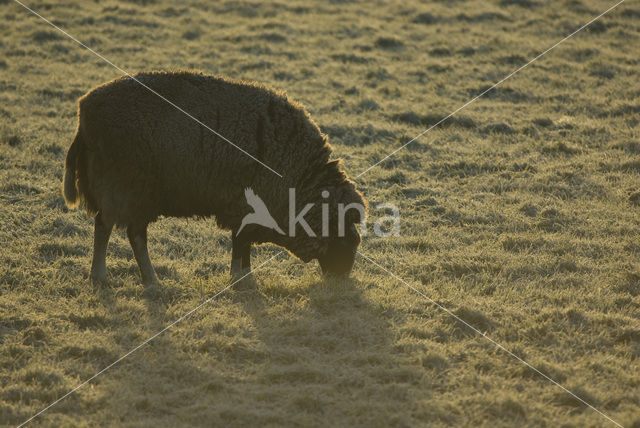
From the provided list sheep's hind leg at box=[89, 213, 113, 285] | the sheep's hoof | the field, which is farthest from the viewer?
the sheep's hoof

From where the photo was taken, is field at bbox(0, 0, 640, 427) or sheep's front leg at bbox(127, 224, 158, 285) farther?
sheep's front leg at bbox(127, 224, 158, 285)

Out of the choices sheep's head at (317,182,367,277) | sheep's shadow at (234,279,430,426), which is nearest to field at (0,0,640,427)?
sheep's shadow at (234,279,430,426)

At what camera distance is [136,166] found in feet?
20.1

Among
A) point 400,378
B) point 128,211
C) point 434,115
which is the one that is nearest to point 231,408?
point 400,378

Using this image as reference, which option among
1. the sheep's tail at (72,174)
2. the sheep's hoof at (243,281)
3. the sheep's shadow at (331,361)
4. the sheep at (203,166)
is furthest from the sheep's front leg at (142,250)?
the sheep's shadow at (331,361)

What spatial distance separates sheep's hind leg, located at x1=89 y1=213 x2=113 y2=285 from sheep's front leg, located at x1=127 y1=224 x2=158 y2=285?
22 cm

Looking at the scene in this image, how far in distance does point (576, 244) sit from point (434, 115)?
413cm

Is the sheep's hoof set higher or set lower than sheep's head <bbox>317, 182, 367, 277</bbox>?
lower

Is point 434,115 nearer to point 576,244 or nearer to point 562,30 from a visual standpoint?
point 576,244

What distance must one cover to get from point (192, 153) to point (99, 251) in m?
1.29

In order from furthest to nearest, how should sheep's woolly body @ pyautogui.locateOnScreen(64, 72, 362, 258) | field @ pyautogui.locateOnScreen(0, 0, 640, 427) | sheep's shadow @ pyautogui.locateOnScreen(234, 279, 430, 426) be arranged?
sheep's woolly body @ pyautogui.locateOnScreen(64, 72, 362, 258), field @ pyautogui.locateOnScreen(0, 0, 640, 427), sheep's shadow @ pyautogui.locateOnScreen(234, 279, 430, 426)

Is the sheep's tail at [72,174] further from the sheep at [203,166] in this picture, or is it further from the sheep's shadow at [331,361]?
the sheep's shadow at [331,361]

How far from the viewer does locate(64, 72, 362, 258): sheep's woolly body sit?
615 centimetres

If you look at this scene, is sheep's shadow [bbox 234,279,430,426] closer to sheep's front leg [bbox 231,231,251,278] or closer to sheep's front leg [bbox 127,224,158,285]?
sheep's front leg [bbox 231,231,251,278]
